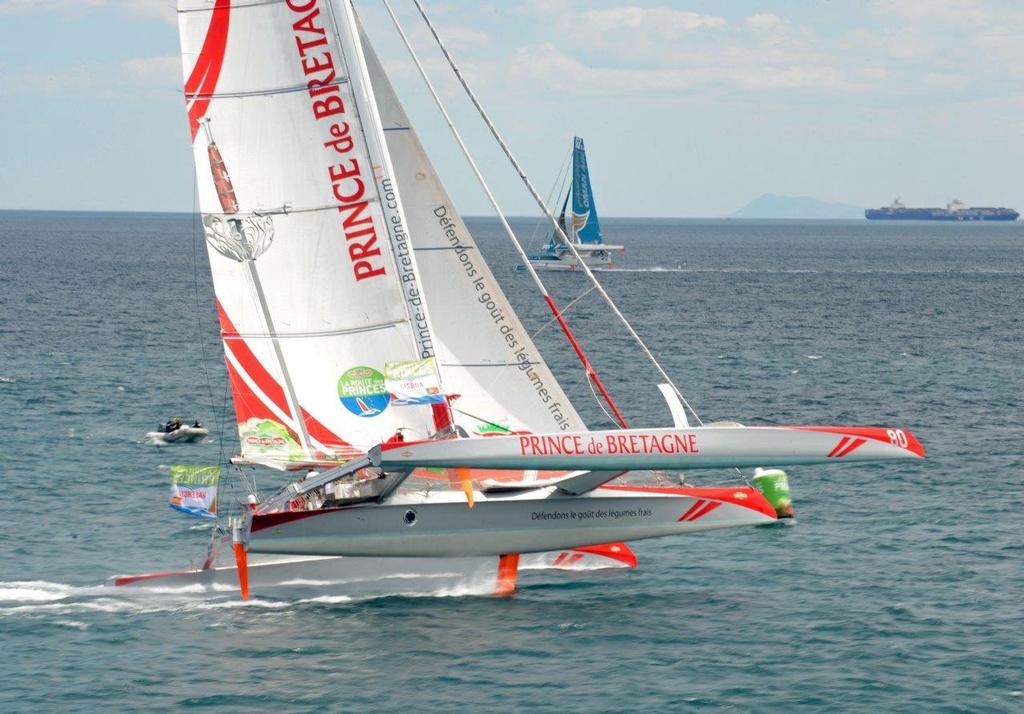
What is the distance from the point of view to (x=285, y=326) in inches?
985

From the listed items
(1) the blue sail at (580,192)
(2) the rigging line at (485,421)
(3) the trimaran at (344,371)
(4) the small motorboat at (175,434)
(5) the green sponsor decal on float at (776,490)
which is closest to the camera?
(3) the trimaran at (344,371)

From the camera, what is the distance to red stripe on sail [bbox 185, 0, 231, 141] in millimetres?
23859

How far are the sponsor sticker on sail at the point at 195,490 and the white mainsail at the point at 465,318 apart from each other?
15.8ft

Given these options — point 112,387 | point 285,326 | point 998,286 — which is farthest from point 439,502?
point 998,286

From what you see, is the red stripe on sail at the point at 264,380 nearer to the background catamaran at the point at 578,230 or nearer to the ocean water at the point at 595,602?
the ocean water at the point at 595,602

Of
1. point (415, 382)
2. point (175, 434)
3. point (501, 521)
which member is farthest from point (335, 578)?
point (175, 434)

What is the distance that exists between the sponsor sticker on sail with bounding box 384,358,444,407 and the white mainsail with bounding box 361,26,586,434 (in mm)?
2223

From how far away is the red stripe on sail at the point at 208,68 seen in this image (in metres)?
23.9

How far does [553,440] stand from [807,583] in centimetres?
693

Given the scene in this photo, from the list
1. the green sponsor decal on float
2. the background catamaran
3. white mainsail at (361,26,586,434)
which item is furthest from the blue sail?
white mainsail at (361,26,586,434)

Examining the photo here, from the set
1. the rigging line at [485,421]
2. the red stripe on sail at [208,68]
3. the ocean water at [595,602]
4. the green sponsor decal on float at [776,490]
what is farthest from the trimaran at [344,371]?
the green sponsor decal on float at [776,490]

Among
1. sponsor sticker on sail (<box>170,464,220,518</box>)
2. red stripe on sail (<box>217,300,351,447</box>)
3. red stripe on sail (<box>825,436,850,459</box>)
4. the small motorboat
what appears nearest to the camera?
red stripe on sail (<box>825,436,850,459</box>)

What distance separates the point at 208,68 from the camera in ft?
78.8

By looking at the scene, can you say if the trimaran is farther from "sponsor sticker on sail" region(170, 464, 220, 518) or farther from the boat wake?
"sponsor sticker on sail" region(170, 464, 220, 518)
